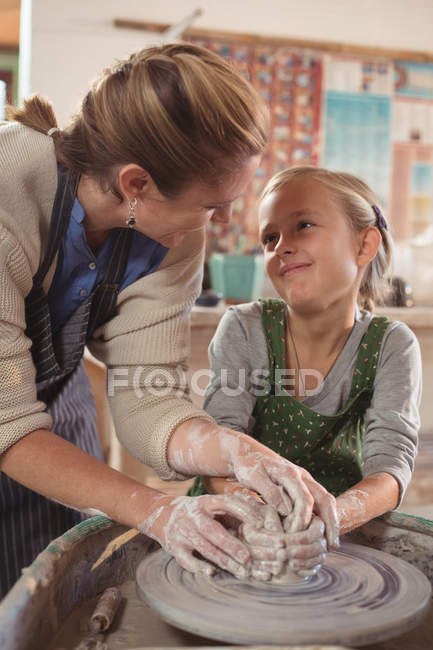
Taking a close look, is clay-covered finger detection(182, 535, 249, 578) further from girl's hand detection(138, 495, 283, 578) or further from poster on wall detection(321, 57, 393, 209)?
poster on wall detection(321, 57, 393, 209)

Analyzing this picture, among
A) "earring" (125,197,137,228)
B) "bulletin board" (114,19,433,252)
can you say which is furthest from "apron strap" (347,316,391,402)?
"bulletin board" (114,19,433,252)

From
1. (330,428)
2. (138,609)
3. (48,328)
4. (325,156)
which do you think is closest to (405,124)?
(325,156)

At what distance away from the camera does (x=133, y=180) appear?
3.57 ft

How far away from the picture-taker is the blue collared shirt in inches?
46.4

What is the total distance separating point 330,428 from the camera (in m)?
1.41

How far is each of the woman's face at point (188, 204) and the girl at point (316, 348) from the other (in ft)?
1.04

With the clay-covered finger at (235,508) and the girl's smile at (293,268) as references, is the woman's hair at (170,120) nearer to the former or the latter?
the girl's smile at (293,268)

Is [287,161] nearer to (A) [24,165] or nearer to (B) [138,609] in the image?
(A) [24,165]

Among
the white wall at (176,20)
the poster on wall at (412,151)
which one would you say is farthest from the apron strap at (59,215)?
the poster on wall at (412,151)

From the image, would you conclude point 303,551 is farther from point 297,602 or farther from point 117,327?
point 117,327

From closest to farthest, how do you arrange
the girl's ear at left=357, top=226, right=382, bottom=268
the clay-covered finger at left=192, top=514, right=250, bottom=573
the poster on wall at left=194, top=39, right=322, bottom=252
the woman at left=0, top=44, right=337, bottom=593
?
the clay-covered finger at left=192, top=514, right=250, bottom=573 < the woman at left=0, top=44, right=337, bottom=593 < the girl's ear at left=357, top=226, right=382, bottom=268 < the poster on wall at left=194, top=39, right=322, bottom=252

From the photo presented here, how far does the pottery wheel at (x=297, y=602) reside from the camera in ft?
2.46

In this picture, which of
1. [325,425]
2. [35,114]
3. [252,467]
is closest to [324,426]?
[325,425]

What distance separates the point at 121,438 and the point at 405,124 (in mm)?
3842
